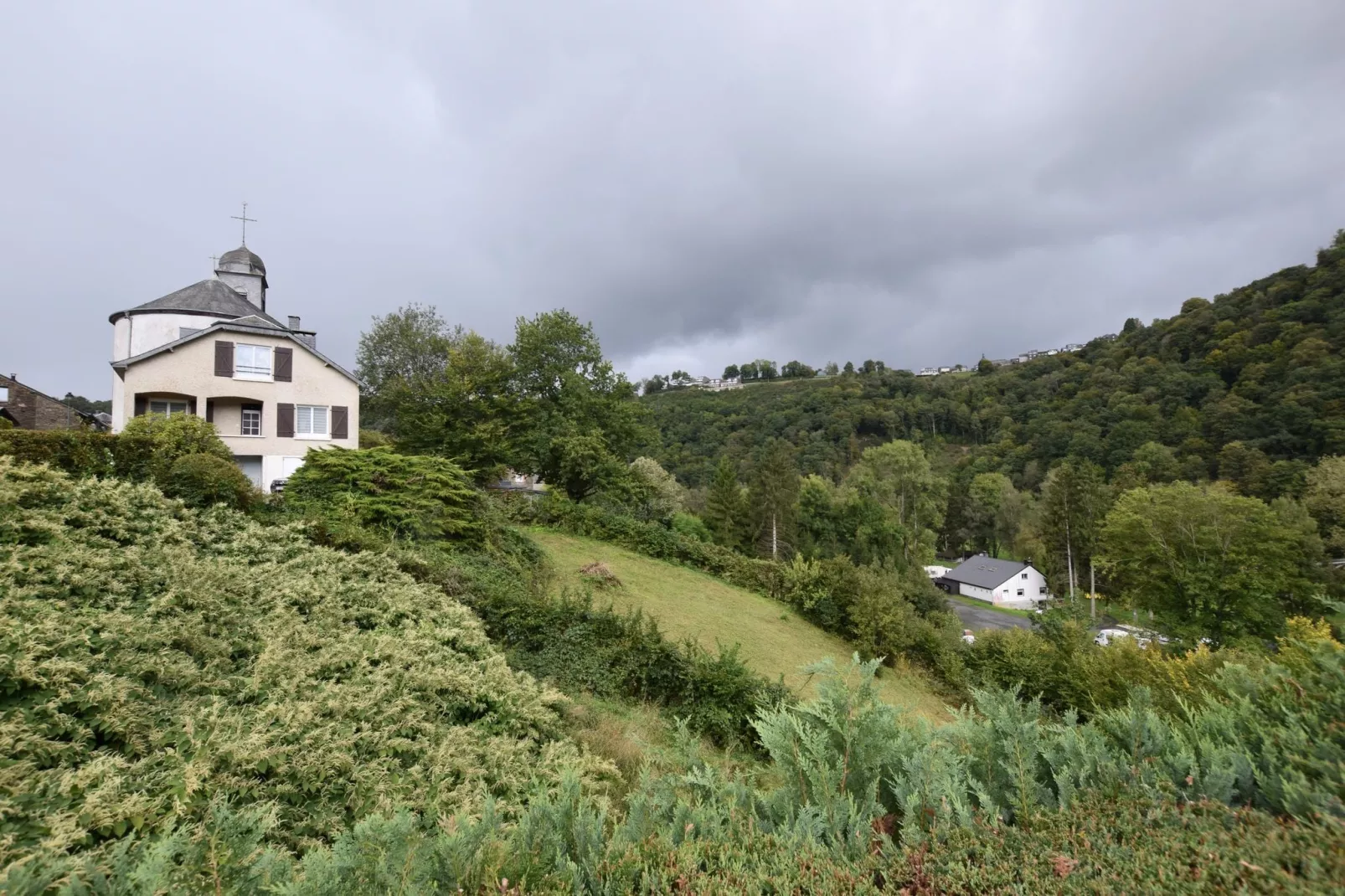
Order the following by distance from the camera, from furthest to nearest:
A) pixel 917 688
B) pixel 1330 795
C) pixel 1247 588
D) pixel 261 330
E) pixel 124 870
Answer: pixel 1247 588 < pixel 261 330 < pixel 917 688 < pixel 124 870 < pixel 1330 795

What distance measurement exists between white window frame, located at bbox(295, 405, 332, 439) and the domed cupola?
1171 centimetres

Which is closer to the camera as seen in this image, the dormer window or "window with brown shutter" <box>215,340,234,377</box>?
"window with brown shutter" <box>215,340,234,377</box>

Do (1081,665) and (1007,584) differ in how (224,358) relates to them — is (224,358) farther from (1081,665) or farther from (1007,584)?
(1007,584)

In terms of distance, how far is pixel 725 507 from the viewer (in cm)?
3988

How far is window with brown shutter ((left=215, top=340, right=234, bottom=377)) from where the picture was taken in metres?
18.8

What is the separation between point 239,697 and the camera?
440cm

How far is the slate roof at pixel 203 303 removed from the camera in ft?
67.8

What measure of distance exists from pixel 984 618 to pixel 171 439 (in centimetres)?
4778

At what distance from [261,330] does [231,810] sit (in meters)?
20.9

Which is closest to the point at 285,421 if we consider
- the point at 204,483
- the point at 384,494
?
the point at 384,494

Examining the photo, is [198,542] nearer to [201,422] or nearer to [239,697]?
[239,697]

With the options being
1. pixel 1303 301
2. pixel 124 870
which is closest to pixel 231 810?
pixel 124 870

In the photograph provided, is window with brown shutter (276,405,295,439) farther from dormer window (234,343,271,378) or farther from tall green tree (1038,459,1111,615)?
tall green tree (1038,459,1111,615)

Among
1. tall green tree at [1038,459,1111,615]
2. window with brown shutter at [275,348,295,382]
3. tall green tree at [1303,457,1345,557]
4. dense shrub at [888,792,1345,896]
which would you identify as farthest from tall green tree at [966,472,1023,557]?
dense shrub at [888,792,1345,896]
